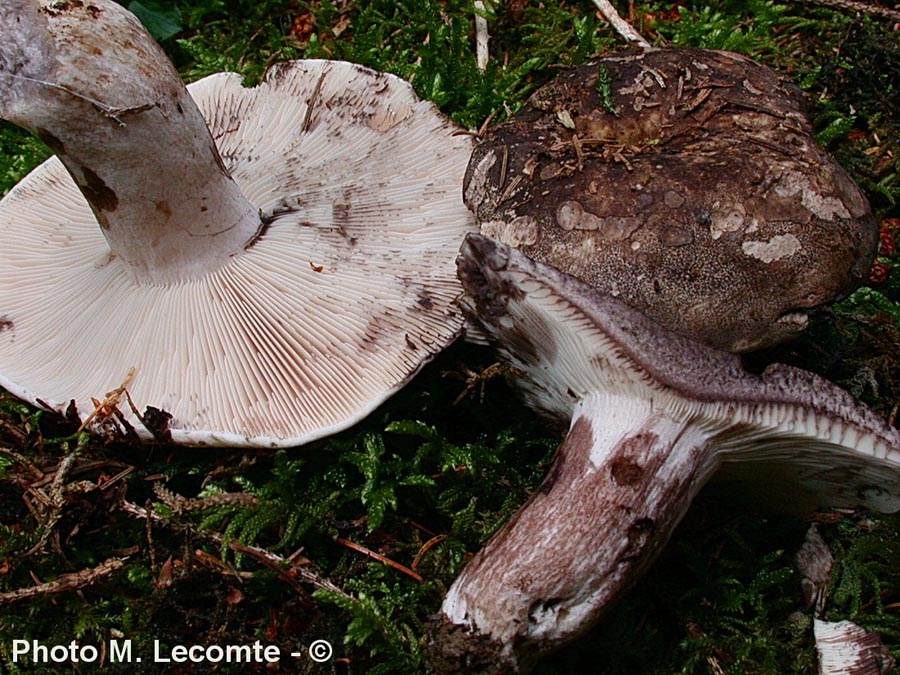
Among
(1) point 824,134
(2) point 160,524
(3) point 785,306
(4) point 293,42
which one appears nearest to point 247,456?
(2) point 160,524

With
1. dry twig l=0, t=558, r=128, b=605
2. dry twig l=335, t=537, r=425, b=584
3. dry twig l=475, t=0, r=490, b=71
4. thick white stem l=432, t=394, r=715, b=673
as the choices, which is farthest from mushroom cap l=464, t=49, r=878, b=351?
dry twig l=0, t=558, r=128, b=605

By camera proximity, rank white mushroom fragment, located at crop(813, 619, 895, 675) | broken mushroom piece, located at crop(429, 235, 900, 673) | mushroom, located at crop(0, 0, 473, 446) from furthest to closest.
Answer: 1. white mushroom fragment, located at crop(813, 619, 895, 675)
2. mushroom, located at crop(0, 0, 473, 446)
3. broken mushroom piece, located at crop(429, 235, 900, 673)

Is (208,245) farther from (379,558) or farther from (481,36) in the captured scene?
(481,36)

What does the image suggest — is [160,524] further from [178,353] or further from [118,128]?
[118,128]

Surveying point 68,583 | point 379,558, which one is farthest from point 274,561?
point 68,583

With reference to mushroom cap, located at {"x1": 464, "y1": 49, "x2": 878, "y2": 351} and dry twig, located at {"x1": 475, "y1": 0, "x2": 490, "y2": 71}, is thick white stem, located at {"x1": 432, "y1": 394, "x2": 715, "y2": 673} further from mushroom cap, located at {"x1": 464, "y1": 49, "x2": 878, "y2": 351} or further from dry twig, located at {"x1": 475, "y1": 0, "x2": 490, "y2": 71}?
dry twig, located at {"x1": 475, "y1": 0, "x2": 490, "y2": 71}

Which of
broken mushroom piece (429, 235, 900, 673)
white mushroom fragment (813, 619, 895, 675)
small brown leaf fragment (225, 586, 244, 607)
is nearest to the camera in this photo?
broken mushroom piece (429, 235, 900, 673)

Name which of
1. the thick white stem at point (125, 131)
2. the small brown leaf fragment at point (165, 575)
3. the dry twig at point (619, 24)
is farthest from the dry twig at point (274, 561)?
the dry twig at point (619, 24)
